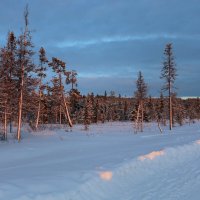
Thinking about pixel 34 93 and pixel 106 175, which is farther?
pixel 34 93

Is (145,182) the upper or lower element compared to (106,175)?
lower

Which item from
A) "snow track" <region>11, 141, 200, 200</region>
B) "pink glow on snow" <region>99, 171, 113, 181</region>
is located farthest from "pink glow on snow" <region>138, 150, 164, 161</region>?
"pink glow on snow" <region>99, 171, 113, 181</region>

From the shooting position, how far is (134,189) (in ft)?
35.2

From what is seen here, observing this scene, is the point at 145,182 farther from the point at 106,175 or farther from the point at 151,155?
the point at 151,155

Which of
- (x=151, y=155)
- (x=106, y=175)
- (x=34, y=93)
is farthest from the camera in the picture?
(x=34, y=93)

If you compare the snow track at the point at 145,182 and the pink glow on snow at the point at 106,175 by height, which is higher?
the pink glow on snow at the point at 106,175

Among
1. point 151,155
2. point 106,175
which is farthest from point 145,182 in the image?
point 151,155

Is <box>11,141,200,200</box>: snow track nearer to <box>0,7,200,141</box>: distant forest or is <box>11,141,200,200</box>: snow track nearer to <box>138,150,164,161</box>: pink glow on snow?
<box>138,150,164,161</box>: pink glow on snow

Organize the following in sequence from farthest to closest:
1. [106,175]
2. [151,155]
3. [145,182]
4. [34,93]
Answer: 1. [34,93]
2. [151,155]
3. [145,182]
4. [106,175]

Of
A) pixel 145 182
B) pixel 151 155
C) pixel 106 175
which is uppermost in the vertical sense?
pixel 151 155

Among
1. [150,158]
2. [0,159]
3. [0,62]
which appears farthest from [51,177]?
[0,62]

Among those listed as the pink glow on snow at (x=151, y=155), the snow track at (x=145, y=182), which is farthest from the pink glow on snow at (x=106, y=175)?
the pink glow on snow at (x=151, y=155)

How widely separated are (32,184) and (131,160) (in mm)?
5449

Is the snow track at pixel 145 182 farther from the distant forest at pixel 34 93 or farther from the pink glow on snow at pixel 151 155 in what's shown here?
the distant forest at pixel 34 93
